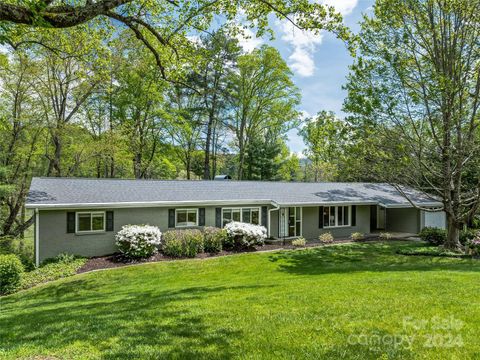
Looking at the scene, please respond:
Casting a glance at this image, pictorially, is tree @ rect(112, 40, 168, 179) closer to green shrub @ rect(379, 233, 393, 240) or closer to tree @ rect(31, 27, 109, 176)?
tree @ rect(31, 27, 109, 176)

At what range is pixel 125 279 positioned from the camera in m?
11.2

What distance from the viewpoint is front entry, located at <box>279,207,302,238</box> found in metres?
19.1

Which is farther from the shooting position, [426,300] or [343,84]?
[343,84]

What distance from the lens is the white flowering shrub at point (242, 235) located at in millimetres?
16078

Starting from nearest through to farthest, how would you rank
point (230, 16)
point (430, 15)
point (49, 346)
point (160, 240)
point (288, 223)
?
point (49, 346), point (230, 16), point (430, 15), point (160, 240), point (288, 223)

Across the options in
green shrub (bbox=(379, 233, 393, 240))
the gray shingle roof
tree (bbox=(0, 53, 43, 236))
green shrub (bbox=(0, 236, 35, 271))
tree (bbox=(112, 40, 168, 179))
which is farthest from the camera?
tree (bbox=(112, 40, 168, 179))

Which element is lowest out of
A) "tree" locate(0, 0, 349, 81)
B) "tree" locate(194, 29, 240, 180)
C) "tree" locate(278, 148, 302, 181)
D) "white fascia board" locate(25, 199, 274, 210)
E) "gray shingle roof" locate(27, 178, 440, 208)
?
"white fascia board" locate(25, 199, 274, 210)

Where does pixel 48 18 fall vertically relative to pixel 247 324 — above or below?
above

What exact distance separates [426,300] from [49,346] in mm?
6585

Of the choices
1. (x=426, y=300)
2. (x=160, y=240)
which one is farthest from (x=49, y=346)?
(x=160, y=240)

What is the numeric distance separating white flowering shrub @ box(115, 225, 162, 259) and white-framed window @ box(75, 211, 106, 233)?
0.96 metres

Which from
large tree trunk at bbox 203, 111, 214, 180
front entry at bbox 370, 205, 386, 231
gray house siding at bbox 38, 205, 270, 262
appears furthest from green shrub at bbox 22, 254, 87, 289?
front entry at bbox 370, 205, 386, 231

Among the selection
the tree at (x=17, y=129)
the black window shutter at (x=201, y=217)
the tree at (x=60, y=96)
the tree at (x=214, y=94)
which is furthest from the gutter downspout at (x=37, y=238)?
the tree at (x=214, y=94)

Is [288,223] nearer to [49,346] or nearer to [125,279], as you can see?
[125,279]
